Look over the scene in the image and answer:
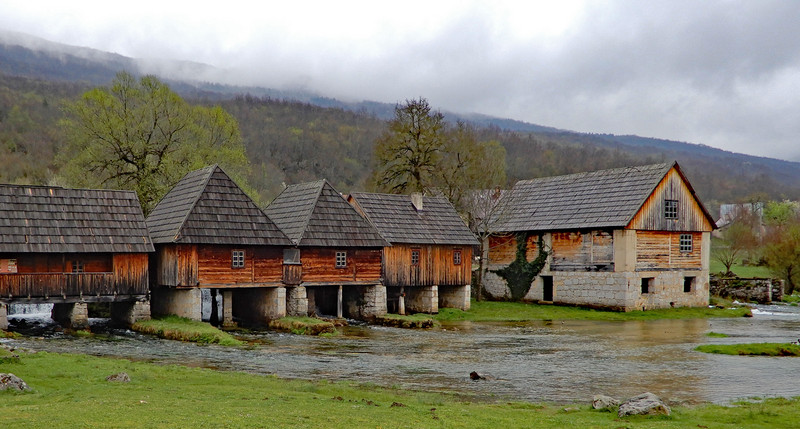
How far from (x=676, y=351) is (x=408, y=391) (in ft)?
45.3

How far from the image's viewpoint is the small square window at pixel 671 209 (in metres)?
48.6

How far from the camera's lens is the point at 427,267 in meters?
44.3

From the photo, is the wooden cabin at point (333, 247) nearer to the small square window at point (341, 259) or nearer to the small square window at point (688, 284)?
the small square window at point (341, 259)

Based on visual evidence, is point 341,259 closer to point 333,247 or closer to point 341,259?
point 341,259

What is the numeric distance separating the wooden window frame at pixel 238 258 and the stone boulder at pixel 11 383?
20.2 metres

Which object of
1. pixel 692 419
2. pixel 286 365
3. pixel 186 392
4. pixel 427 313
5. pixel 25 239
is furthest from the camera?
pixel 427 313

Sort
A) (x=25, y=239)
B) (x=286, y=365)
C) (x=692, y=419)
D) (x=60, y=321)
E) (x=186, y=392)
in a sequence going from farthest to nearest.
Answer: (x=60, y=321) → (x=25, y=239) → (x=286, y=365) → (x=186, y=392) → (x=692, y=419)

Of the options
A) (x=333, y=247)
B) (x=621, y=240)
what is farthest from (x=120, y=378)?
(x=621, y=240)

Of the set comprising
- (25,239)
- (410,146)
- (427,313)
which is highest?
(410,146)

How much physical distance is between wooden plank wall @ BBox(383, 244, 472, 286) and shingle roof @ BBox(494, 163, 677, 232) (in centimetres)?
755

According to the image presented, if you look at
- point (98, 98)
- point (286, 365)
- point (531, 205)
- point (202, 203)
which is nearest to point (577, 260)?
point (531, 205)

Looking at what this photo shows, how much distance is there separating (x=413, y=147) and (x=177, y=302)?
25.2 meters

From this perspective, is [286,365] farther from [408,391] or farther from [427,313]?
[427,313]

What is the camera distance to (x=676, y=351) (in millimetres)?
29359
